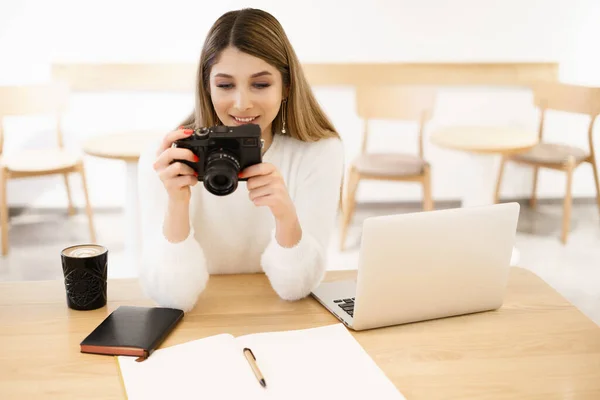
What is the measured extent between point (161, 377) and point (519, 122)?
3846 millimetres

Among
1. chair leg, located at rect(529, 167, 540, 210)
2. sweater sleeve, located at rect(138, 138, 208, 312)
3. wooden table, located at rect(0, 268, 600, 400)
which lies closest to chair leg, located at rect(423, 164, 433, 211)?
chair leg, located at rect(529, 167, 540, 210)

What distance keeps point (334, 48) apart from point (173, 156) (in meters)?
3.14

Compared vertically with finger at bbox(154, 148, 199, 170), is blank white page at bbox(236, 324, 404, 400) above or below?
below

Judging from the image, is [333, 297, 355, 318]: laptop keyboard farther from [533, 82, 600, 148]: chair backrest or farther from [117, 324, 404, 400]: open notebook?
[533, 82, 600, 148]: chair backrest

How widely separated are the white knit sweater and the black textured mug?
0.33 feet

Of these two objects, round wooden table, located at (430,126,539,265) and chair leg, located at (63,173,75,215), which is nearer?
round wooden table, located at (430,126,539,265)

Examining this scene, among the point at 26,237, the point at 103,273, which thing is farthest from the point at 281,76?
the point at 26,237

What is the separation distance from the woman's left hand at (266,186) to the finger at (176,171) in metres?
0.09

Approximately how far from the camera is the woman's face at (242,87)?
1402 mm

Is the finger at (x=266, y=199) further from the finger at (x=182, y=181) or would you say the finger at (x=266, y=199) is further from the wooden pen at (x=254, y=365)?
the wooden pen at (x=254, y=365)

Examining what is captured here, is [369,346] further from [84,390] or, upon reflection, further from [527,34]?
[527,34]

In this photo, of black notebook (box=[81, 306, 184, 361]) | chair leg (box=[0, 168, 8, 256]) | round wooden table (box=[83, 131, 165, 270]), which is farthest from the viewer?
chair leg (box=[0, 168, 8, 256])

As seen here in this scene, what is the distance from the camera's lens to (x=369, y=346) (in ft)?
3.60

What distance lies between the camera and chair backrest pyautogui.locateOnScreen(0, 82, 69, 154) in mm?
3428
